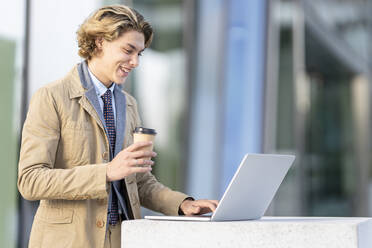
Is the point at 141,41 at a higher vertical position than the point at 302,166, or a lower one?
higher

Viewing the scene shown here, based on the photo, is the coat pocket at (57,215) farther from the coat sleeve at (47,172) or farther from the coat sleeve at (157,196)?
A: the coat sleeve at (157,196)

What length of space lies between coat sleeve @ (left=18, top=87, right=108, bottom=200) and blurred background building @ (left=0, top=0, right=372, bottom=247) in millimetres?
1721

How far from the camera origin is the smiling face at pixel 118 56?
215cm

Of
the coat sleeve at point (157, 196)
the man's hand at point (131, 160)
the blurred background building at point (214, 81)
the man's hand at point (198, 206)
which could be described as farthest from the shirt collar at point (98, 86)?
the blurred background building at point (214, 81)

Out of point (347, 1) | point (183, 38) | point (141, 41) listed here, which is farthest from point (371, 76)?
point (141, 41)

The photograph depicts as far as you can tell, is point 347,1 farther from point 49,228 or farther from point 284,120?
point 49,228

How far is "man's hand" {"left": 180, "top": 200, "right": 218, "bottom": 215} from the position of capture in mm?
2156

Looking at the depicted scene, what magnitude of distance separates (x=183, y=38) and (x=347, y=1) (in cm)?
671

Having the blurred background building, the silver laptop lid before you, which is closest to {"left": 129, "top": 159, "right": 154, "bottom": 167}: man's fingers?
the silver laptop lid

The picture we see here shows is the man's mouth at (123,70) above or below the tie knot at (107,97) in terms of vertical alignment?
above

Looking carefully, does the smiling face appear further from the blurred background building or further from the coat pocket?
the blurred background building

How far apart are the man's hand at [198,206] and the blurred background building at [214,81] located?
1.74 metres

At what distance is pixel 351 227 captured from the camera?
1652 millimetres

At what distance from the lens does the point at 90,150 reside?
2094 millimetres
